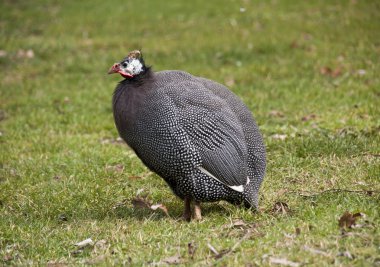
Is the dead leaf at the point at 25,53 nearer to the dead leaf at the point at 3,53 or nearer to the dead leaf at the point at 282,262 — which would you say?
the dead leaf at the point at 3,53

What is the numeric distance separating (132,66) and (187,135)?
65cm

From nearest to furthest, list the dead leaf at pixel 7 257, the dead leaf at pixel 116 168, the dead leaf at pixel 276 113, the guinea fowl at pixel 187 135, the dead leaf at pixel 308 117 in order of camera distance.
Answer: the dead leaf at pixel 7 257 → the guinea fowl at pixel 187 135 → the dead leaf at pixel 116 168 → the dead leaf at pixel 308 117 → the dead leaf at pixel 276 113

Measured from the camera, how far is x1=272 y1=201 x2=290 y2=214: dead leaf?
4.92m

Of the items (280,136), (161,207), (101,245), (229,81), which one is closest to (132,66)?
(161,207)

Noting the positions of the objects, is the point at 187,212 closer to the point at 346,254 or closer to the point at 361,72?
the point at 346,254

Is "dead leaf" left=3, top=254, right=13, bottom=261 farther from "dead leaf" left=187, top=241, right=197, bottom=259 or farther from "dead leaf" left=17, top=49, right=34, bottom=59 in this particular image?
"dead leaf" left=17, top=49, right=34, bottom=59

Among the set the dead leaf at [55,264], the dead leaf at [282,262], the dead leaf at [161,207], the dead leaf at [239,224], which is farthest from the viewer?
the dead leaf at [161,207]

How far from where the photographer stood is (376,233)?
417cm

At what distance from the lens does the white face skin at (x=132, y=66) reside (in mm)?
5082

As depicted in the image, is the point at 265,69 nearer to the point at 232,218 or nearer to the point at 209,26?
the point at 209,26

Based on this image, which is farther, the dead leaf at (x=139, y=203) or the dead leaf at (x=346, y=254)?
the dead leaf at (x=139, y=203)

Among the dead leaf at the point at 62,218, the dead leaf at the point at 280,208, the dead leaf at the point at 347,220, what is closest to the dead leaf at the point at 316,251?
the dead leaf at the point at 347,220

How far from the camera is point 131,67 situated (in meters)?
5.10

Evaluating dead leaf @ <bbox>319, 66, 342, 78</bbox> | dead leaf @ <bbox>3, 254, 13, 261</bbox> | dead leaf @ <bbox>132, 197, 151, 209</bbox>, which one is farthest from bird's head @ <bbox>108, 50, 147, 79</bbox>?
dead leaf @ <bbox>319, 66, 342, 78</bbox>
